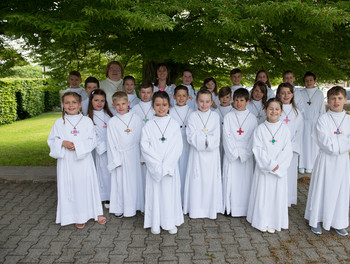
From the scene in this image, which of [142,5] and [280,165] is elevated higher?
[142,5]

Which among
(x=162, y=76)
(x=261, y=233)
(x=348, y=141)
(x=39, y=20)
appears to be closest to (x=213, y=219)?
(x=261, y=233)

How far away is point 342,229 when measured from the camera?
4.33 metres

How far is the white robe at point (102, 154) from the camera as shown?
4991 millimetres

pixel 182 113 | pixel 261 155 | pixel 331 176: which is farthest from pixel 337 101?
pixel 182 113

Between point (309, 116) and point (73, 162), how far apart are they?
5.50m

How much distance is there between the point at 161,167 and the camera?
4.23 metres

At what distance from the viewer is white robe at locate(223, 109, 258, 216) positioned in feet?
15.5

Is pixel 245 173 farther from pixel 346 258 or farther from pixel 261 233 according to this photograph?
pixel 346 258

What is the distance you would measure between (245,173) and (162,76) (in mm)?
2540

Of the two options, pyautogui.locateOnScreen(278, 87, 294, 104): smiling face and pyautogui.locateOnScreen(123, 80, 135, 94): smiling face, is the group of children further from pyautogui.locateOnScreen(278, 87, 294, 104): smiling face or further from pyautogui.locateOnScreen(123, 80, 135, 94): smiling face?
pyautogui.locateOnScreen(123, 80, 135, 94): smiling face

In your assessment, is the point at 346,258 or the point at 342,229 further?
the point at 342,229

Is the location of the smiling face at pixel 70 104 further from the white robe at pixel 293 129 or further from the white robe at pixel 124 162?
the white robe at pixel 293 129

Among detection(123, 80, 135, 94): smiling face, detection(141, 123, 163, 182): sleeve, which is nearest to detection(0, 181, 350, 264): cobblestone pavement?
detection(141, 123, 163, 182): sleeve

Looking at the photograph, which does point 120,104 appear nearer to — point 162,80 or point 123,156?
point 123,156
